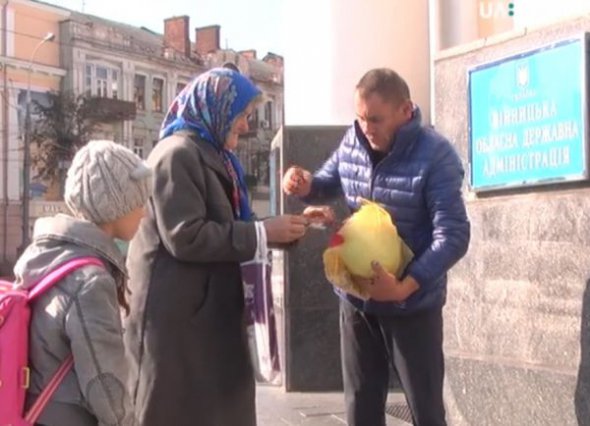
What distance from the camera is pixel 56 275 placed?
2.56m

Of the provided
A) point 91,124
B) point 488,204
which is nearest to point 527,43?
point 488,204

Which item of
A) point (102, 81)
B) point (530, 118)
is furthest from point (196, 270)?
point (102, 81)

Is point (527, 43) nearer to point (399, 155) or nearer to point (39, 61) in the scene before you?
point (399, 155)

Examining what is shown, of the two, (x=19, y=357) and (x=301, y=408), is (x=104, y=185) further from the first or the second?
(x=301, y=408)

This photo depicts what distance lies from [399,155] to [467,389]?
1563 mm

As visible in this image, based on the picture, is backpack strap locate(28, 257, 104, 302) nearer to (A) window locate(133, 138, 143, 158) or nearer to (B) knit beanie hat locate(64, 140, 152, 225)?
(B) knit beanie hat locate(64, 140, 152, 225)

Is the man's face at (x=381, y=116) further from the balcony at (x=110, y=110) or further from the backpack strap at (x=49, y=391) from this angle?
the balcony at (x=110, y=110)

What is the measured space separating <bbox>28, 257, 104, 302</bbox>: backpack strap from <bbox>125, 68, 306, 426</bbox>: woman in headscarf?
1.82 ft

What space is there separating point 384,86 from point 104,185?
1172 millimetres

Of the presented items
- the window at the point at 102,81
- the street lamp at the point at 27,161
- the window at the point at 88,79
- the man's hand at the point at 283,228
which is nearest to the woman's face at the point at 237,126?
the man's hand at the point at 283,228

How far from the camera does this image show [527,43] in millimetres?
4105

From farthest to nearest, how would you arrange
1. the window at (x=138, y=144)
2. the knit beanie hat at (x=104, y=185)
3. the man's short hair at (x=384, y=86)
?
the window at (x=138, y=144) → the man's short hair at (x=384, y=86) → the knit beanie hat at (x=104, y=185)

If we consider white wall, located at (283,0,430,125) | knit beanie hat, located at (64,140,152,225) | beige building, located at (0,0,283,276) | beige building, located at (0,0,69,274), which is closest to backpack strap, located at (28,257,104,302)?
knit beanie hat, located at (64,140,152,225)

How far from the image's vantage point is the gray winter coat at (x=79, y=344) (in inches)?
98.8
